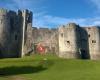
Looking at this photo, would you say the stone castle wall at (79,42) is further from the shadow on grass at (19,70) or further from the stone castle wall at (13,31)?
the shadow on grass at (19,70)

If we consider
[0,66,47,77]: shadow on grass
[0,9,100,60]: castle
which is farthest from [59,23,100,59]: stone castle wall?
[0,66,47,77]: shadow on grass

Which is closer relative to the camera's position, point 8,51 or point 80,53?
point 80,53

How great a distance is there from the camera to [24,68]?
45344 millimetres

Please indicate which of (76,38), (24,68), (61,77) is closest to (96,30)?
(76,38)

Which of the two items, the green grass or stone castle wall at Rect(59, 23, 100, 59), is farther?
stone castle wall at Rect(59, 23, 100, 59)

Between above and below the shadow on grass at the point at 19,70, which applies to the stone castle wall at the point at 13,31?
above

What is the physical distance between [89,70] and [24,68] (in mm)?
9593

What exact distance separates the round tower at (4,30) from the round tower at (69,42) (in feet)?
39.6

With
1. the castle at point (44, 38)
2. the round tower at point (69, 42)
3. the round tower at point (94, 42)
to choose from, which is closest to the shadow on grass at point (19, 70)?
the round tower at point (69, 42)

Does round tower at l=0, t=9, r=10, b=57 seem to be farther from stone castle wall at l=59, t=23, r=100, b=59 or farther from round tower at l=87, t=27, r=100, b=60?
round tower at l=87, t=27, r=100, b=60

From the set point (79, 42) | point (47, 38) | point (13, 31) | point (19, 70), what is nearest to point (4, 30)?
point (13, 31)

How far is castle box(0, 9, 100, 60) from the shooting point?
6088 centimetres

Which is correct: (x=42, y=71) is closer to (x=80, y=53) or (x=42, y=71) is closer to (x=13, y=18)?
(x=80, y=53)

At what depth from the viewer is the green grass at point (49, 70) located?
123 ft
